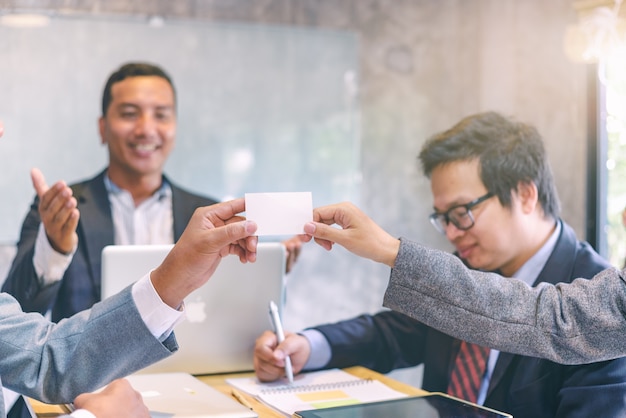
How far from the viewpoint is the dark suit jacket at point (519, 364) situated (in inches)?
59.2

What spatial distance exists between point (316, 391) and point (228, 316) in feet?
1.00

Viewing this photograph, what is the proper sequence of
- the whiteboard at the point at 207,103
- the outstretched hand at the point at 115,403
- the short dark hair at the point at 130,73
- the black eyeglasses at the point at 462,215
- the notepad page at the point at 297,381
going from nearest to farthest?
the outstretched hand at the point at 115,403
the notepad page at the point at 297,381
the black eyeglasses at the point at 462,215
the short dark hair at the point at 130,73
the whiteboard at the point at 207,103

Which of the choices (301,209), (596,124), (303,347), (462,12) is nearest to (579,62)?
(596,124)

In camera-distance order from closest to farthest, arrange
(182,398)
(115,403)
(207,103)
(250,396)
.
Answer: (115,403) < (182,398) < (250,396) < (207,103)

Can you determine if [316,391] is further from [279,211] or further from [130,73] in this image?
[130,73]

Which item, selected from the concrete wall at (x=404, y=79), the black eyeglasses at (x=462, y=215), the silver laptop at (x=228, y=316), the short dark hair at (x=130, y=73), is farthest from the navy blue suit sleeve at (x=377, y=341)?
the concrete wall at (x=404, y=79)

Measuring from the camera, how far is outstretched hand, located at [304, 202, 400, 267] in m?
1.40

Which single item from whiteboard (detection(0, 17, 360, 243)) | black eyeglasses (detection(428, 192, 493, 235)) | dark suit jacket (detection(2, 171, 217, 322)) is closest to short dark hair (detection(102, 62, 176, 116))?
dark suit jacket (detection(2, 171, 217, 322))

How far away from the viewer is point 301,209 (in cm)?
138

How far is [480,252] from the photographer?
1.92m

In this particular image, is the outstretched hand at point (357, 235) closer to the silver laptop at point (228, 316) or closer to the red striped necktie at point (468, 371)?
the silver laptop at point (228, 316)

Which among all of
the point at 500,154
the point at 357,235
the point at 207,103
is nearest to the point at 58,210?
the point at 357,235

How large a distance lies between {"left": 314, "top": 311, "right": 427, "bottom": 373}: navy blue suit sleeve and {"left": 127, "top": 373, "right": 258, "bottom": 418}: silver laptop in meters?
0.42

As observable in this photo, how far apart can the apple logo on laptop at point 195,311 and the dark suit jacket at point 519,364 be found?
1.10 feet
